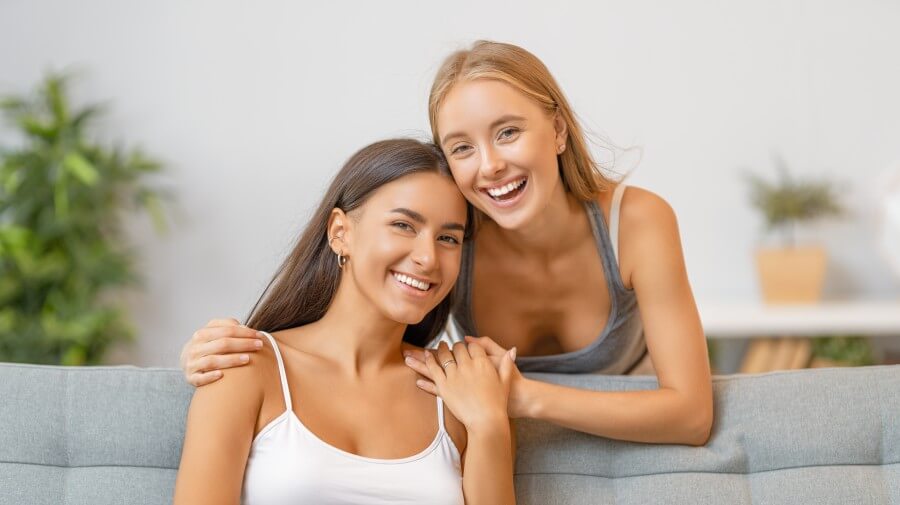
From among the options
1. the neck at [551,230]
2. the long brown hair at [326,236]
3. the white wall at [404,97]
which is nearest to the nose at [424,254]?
the long brown hair at [326,236]

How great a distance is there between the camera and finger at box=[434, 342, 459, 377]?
1607mm

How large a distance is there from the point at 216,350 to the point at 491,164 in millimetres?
559

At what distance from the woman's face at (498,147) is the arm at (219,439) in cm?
52

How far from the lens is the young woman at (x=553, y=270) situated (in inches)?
63.1

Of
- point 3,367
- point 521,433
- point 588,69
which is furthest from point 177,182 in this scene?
point 521,433

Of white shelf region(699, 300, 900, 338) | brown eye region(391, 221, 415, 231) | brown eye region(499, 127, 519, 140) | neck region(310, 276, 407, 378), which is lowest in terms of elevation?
white shelf region(699, 300, 900, 338)

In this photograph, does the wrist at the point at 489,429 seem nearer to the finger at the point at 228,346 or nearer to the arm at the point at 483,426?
the arm at the point at 483,426

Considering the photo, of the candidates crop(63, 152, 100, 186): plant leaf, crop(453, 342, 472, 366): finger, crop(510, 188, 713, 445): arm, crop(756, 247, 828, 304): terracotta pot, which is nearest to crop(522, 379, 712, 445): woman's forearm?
crop(510, 188, 713, 445): arm

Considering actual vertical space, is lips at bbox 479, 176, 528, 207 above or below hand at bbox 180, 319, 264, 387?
above

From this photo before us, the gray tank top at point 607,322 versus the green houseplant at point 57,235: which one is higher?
the gray tank top at point 607,322

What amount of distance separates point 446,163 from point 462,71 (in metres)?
0.18

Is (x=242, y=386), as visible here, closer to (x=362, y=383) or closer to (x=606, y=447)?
(x=362, y=383)

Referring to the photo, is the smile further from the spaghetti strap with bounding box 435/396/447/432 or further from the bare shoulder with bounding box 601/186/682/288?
the spaghetti strap with bounding box 435/396/447/432

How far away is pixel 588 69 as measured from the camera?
12.8 ft
